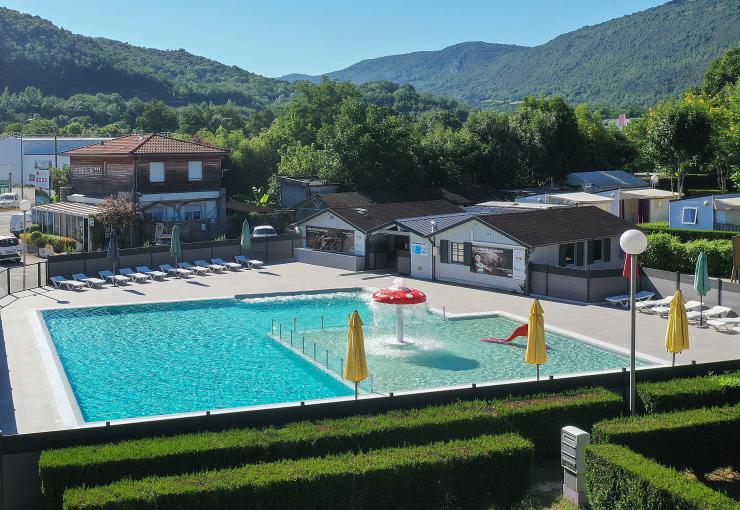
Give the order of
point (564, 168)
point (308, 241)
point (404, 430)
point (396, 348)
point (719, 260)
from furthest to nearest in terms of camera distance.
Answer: point (564, 168) < point (308, 241) < point (719, 260) < point (396, 348) < point (404, 430)

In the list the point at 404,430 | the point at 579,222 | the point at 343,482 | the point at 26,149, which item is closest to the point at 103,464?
the point at 343,482

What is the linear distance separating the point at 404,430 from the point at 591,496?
2942 millimetres

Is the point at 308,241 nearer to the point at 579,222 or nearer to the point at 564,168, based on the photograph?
the point at 579,222

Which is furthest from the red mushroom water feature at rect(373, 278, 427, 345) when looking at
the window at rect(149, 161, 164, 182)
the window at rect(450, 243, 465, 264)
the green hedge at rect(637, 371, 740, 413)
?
the window at rect(149, 161, 164, 182)

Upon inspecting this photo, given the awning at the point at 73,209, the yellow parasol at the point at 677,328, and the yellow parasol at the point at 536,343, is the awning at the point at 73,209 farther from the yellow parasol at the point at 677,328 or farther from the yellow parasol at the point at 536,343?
the yellow parasol at the point at 677,328

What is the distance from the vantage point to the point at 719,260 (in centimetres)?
3206

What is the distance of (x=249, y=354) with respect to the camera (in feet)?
75.5

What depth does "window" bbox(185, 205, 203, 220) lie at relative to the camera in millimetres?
44375

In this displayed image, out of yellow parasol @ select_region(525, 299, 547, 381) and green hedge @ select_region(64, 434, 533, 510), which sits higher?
yellow parasol @ select_region(525, 299, 547, 381)

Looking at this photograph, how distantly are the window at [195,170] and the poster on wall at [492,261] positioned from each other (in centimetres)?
1810

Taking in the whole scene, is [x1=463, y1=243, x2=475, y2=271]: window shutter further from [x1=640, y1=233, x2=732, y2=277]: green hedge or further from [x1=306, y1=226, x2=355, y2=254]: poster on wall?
[x1=640, y1=233, x2=732, y2=277]: green hedge

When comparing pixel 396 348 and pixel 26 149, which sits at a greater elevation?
pixel 26 149

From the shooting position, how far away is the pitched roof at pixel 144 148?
140 feet

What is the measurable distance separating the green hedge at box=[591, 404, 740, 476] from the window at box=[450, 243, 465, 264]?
19130mm
